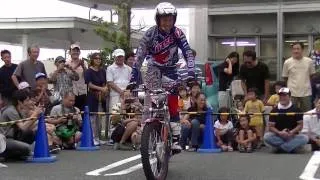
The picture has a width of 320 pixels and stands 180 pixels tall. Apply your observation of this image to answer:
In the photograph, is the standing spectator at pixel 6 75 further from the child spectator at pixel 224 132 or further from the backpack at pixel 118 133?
the child spectator at pixel 224 132

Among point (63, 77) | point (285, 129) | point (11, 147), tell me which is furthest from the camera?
point (63, 77)

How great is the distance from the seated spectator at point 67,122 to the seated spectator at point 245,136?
3.15 m

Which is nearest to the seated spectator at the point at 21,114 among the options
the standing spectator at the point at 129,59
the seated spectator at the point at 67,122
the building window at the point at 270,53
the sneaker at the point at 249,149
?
the seated spectator at the point at 67,122

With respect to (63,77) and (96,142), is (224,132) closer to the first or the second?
(96,142)

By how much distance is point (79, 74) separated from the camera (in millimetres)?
12562

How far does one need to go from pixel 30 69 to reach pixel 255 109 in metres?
4.69

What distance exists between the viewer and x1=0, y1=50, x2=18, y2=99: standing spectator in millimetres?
11875

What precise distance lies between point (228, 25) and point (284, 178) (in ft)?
45.9

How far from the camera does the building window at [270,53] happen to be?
67.6ft

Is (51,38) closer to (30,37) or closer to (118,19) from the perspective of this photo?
(30,37)

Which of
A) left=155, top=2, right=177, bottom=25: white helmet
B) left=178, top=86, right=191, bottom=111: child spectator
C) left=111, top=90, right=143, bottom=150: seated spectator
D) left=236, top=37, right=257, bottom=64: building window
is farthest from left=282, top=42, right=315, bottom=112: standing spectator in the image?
left=236, top=37, right=257, bottom=64: building window

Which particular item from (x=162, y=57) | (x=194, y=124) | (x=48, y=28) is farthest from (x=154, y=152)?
(x=48, y=28)

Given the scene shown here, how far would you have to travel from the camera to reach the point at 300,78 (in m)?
11.8

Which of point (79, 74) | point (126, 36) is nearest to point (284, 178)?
point (79, 74)
